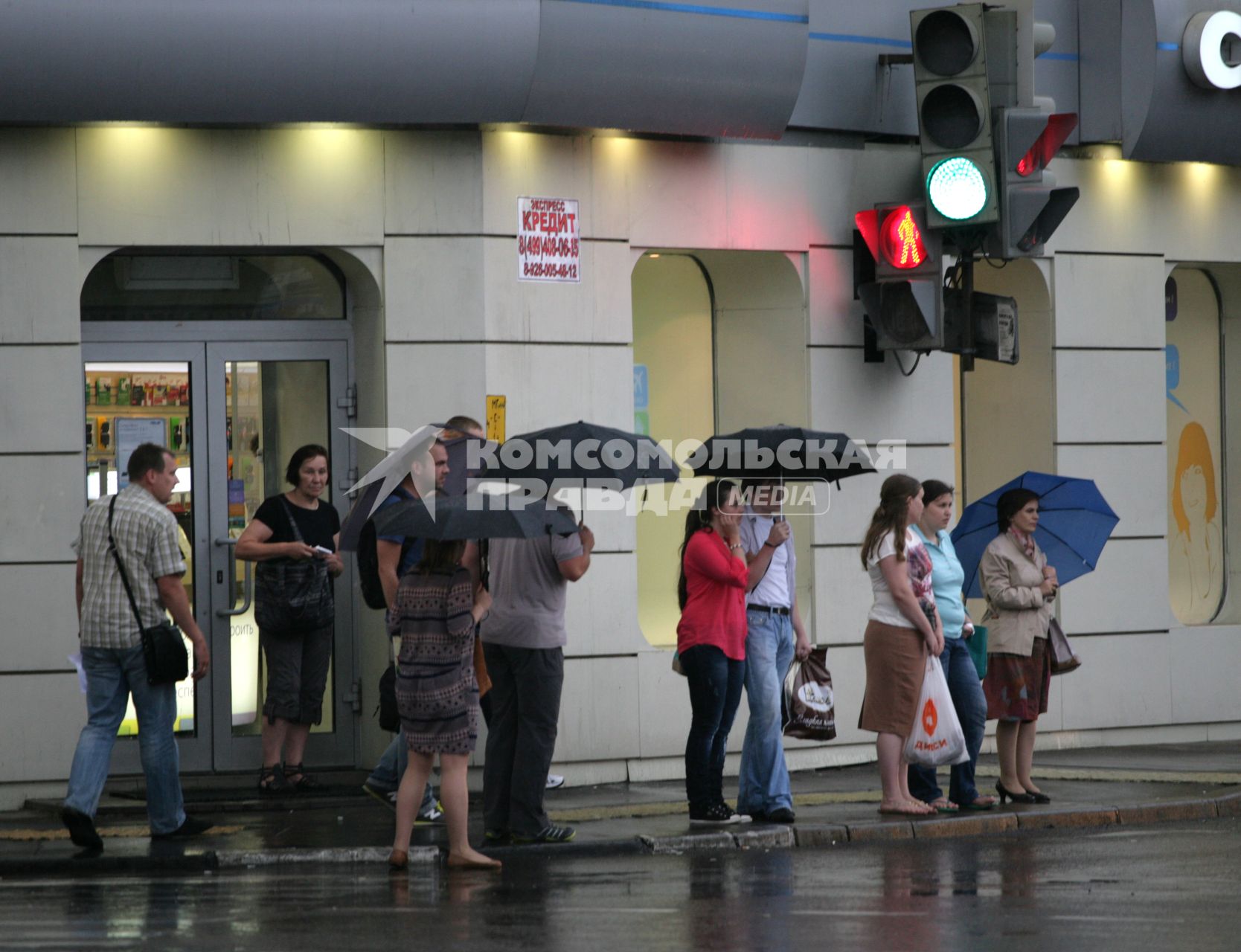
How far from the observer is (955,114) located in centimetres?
1195

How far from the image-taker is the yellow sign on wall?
37.7ft

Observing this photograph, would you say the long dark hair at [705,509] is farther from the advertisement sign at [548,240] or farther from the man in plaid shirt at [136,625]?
the man in plaid shirt at [136,625]

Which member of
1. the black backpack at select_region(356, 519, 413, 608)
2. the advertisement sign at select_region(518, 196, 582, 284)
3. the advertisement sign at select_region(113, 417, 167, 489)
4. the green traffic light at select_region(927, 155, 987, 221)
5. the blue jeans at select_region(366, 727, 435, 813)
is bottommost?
the blue jeans at select_region(366, 727, 435, 813)

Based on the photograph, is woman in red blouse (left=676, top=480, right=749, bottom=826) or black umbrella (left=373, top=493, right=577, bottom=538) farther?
woman in red blouse (left=676, top=480, right=749, bottom=826)

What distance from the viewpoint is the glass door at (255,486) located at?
11703mm

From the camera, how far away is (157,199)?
11164 mm

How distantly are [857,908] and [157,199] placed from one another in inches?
245

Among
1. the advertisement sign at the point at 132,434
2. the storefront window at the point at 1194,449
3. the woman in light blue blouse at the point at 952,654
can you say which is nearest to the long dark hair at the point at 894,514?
the woman in light blue blouse at the point at 952,654

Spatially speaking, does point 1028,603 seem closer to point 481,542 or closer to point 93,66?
point 481,542

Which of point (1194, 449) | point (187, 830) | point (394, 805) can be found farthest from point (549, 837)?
point (1194, 449)

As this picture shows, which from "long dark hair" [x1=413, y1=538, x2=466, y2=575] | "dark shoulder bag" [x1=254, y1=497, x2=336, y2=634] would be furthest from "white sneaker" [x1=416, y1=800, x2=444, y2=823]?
"long dark hair" [x1=413, y1=538, x2=466, y2=575]

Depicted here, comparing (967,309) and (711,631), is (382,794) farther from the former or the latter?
(967,309)

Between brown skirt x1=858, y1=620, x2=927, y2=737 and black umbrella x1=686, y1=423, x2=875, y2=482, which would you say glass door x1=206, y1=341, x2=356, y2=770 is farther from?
brown skirt x1=858, y1=620, x2=927, y2=737

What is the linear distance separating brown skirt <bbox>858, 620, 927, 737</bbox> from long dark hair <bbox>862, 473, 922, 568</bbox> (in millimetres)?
422
